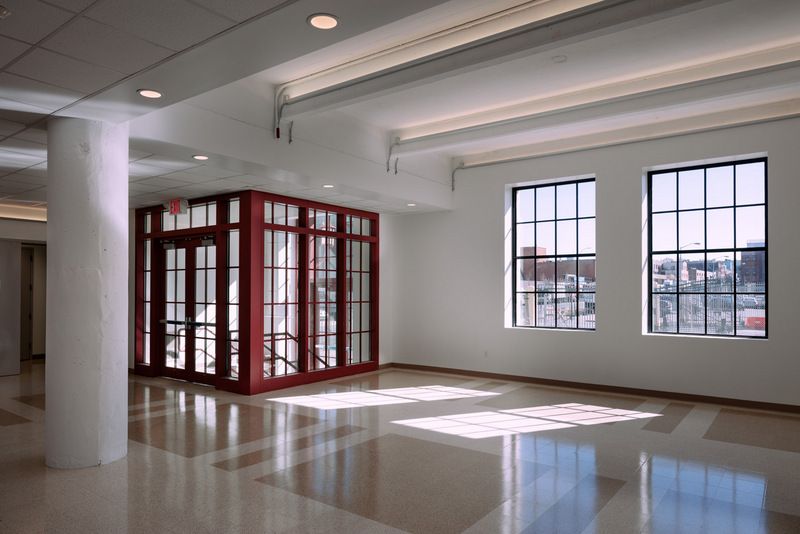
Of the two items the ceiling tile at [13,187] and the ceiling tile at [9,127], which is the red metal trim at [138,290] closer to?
the ceiling tile at [13,187]

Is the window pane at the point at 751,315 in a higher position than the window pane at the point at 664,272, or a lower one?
lower

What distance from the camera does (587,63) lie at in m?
5.78

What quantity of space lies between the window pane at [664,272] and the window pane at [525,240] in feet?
6.11

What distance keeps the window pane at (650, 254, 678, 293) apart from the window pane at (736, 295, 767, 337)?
0.81 metres

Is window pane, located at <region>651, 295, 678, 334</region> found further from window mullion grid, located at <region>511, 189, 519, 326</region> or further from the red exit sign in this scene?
the red exit sign

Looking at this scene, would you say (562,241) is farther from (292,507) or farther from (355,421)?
(292,507)

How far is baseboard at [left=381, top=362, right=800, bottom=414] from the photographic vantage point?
267 inches

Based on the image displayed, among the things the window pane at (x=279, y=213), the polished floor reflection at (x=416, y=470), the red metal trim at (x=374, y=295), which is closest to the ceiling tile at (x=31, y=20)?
the polished floor reflection at (x=416, y=470)

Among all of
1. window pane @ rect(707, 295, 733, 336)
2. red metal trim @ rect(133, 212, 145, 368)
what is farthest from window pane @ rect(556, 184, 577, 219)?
red metal trim @ rect(133, 212, 145, 368)

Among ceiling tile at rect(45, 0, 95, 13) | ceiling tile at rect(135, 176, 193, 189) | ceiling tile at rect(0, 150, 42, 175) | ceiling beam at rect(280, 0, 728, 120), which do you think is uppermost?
ceiling beam at rect(280, 0, 728, 120)

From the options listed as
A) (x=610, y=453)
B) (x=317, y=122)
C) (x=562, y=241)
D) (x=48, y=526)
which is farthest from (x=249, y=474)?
(x=562, y=241)

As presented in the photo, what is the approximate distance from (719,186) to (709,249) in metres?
0.86

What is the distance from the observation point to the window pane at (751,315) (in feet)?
23.2

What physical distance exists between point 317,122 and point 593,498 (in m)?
5.06
